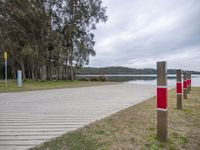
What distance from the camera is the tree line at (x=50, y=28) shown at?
20797mm

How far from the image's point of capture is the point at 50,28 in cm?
2245

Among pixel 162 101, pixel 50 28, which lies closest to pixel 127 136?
pixel 162 101

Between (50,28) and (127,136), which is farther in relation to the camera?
(50,28)

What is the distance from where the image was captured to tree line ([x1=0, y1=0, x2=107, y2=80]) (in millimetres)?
20797

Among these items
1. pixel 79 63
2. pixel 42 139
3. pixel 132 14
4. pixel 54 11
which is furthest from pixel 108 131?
pixel 79 63

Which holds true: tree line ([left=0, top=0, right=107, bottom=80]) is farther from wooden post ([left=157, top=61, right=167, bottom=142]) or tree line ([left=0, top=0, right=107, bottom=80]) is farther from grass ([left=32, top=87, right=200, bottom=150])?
wooden post ([left=157, top=61, right=167, bottom=142])

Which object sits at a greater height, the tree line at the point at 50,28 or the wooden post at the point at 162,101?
the tree line at the point at 50,28

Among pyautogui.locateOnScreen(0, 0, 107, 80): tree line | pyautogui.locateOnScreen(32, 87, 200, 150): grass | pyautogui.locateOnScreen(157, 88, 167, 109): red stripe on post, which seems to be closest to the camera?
pyautogui.locateOnScreen(32, 87, 200, 150): grass

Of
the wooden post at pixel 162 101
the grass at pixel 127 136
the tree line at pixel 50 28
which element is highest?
the tree line at pixel 50 28

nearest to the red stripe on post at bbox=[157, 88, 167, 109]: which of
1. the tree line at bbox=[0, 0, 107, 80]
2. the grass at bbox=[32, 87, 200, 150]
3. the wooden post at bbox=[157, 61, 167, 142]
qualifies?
the wooden post at bbox=[157, 61, 167, 142]

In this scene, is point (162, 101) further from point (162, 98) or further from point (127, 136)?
point (127, 136)

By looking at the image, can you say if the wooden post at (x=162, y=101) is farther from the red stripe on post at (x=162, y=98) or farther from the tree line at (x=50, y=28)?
the tree line at (x=50, y=28)

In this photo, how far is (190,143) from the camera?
10.3 ft

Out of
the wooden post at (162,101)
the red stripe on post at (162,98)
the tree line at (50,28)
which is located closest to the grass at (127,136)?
the wooden post at (162,101)
